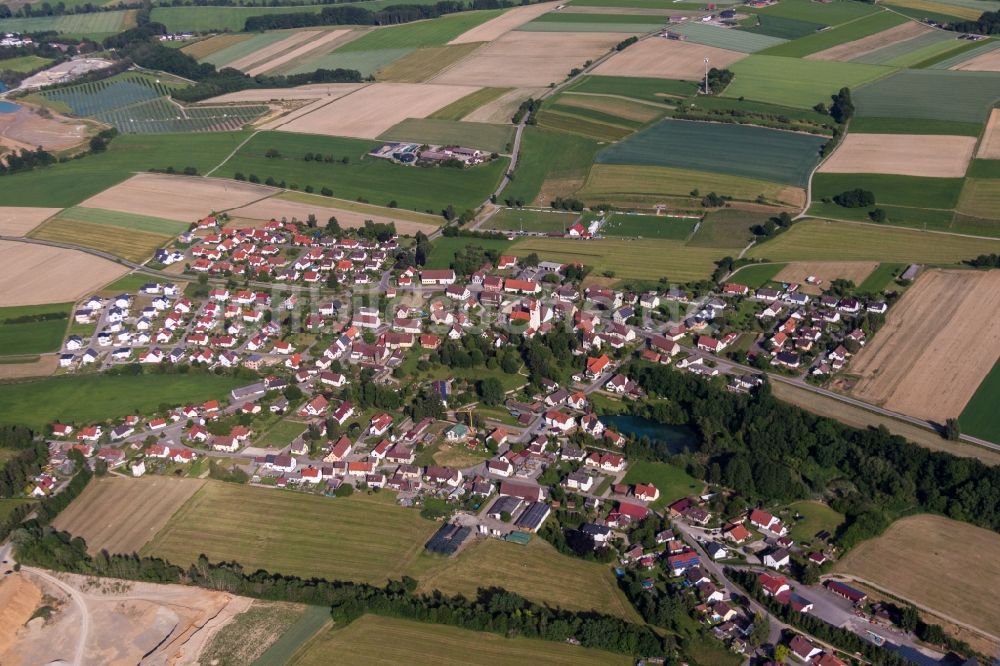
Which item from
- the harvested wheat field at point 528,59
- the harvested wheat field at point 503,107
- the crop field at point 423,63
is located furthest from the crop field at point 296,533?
the crop field at point 423,63

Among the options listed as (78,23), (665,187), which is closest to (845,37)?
(665,187)

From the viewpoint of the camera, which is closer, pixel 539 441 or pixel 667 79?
pixel 539 441

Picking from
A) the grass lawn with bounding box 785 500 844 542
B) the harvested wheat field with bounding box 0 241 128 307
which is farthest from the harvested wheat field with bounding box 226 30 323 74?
the grass lawn with bounding box 785 500 844 542

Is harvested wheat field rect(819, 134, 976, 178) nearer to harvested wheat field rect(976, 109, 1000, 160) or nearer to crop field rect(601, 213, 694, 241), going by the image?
harvested wheat field rect(976, 109, 1000, 160)

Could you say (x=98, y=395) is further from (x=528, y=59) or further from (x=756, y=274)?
(x=528, y=59)

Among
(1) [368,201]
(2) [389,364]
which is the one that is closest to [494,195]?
(1) [368,201]

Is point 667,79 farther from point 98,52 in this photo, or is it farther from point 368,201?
point 98,52
